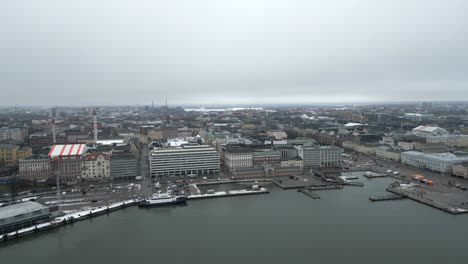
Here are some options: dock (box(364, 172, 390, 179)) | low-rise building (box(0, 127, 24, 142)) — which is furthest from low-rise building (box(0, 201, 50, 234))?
low-rise building (box(0, 127, 24, 142))

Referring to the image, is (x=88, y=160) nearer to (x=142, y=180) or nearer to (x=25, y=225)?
(x=142, y=180)

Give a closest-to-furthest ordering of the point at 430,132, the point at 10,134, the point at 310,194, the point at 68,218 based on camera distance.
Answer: the point at 68,218
the point at 310,194
the point at 430,132
the point at 10,134

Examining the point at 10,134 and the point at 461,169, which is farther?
the point at 10,134

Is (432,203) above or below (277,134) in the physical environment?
below

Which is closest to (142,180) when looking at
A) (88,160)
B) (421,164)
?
(88,160)

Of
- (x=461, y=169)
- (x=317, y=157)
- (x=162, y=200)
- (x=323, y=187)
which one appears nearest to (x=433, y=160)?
(x=461, y=169)

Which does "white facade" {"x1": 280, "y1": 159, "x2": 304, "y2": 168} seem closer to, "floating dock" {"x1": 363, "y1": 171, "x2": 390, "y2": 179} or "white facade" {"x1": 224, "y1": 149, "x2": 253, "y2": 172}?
"white facade" {"x1": 224, "y1": 149, "x2": 253, "y2": 172}

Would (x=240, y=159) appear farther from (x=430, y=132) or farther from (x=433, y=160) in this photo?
(x=430, y=132)

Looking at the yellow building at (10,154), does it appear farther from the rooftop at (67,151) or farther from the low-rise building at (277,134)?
the low-rise building at (277,134)
